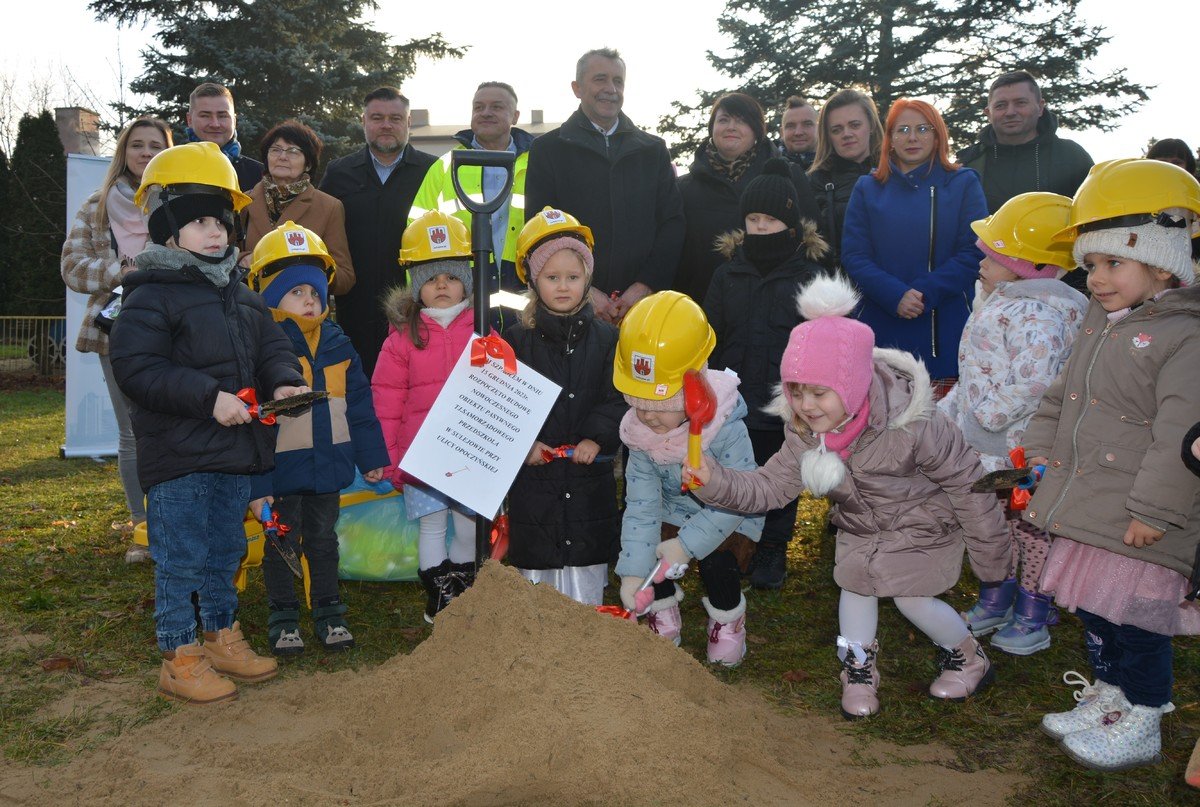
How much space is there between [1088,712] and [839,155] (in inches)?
142

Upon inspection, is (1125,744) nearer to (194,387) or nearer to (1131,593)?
(1131,593)

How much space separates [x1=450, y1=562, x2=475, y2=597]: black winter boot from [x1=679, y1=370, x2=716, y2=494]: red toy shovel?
145 centimetres

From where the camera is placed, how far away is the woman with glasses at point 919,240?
5059 mm

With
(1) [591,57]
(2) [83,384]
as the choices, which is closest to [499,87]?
(1) [591,57]

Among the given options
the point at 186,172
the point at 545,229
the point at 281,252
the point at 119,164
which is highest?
the point at 119,164

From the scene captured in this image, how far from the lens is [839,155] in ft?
19.2

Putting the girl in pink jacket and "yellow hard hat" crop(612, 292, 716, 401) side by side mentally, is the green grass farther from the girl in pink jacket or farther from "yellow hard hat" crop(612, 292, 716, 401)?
"yellow hard hat" crop(612, 292, 716, 401)

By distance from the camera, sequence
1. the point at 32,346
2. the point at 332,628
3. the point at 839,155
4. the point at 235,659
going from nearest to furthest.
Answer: the point at 235,659 < the point at 332,628 < the point at 839,155 < the point at 32,346

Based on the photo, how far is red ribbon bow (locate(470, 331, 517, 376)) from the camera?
371 cm

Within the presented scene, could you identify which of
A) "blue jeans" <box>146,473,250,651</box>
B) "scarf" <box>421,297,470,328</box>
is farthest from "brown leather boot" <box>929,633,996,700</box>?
"blue jeans" <box>146,473,250,651</box>

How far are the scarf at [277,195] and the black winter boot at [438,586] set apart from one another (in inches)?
85.3

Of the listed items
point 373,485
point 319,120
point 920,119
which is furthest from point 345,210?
point 319,120

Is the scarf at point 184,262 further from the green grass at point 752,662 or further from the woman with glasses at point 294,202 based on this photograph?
the green grass at point 752,662

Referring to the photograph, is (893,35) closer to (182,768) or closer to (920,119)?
(920,119)
